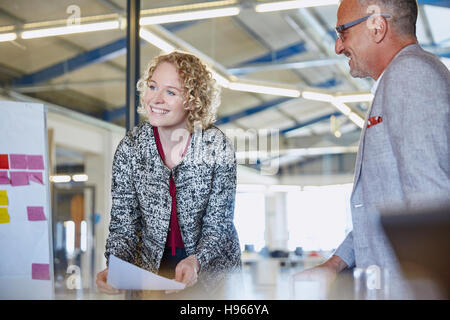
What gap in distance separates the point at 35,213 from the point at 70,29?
145 cm

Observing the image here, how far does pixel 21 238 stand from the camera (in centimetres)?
152

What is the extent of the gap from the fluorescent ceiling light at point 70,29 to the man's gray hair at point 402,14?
1.62m

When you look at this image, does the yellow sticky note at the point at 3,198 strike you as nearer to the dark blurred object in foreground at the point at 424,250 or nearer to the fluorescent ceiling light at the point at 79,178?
the dark blurred object in foreground at the point at 424,250

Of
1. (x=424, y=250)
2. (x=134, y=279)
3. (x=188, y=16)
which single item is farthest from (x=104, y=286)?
(x=188, y=16)

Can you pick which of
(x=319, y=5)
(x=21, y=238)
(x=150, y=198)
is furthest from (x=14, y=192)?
(x=319, y=5)

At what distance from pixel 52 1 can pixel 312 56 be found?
343 cm

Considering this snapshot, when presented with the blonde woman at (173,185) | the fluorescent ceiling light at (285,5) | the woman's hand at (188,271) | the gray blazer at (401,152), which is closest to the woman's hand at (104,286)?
the woman's hand at (188,271)

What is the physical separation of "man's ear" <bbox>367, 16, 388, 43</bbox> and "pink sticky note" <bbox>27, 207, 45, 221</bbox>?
3.42ft

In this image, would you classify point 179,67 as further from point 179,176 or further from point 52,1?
point 52,1

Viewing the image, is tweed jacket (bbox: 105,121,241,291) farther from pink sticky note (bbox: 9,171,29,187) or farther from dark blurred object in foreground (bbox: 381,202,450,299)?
dark blurred object in foreground (bbox: 381,202,450,299)

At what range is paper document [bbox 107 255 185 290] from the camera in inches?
44.4

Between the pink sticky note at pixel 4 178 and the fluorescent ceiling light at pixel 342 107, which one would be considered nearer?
the pink sticky note at pixel 4 178

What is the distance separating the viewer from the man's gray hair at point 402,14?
137cm

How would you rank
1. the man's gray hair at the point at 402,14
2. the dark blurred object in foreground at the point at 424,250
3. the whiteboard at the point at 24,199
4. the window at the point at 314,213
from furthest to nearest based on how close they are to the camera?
the window at the point at 314,213 < the whiteboard at the point at 24,199 < the man's gray hair at the point at 402,14 < the dark blurred object in foreground at the point at 424,250
